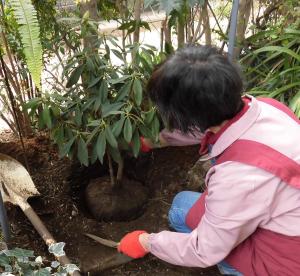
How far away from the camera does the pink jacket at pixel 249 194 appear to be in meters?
0.97

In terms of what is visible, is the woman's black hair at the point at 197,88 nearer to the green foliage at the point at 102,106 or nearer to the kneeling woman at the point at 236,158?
the kneeling woman at the point at 236,158

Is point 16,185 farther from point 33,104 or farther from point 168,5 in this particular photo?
point 168,5

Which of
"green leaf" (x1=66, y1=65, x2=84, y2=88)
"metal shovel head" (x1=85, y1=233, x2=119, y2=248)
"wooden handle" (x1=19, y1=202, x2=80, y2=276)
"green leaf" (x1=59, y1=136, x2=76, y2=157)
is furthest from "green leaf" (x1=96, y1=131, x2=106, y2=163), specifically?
"metal shovel head" (x1=85, y1=233, x2=119, y2=248)

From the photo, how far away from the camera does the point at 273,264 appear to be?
3.69 ft

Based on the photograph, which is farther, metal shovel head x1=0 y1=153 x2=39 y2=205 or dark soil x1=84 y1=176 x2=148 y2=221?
dark soil x1=84 y1=176 x2=148 y2=221

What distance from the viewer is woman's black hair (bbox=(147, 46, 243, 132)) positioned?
924 mm

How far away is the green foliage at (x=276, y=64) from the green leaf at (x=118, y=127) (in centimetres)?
89

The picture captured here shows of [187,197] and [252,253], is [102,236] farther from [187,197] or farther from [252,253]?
[252,253]

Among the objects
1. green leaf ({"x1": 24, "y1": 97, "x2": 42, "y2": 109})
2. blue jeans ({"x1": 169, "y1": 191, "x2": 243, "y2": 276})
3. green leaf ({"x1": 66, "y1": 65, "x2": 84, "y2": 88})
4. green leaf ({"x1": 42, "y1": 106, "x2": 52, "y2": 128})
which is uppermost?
green leaf ({"x1": 66, "y1": 65, "x2": 84, "y2": 88})

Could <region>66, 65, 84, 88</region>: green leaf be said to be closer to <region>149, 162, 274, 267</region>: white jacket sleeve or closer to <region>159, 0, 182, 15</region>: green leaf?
<region>159, 0, 182, 15</region>: green leaf

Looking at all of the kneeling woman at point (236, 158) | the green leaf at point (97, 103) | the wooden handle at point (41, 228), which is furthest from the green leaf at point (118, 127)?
the wooden handle at point (41, 228)

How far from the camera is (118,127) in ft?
4.48

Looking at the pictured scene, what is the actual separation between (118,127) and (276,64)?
1206mm

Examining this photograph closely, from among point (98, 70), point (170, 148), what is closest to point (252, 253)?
point (98, 70)
